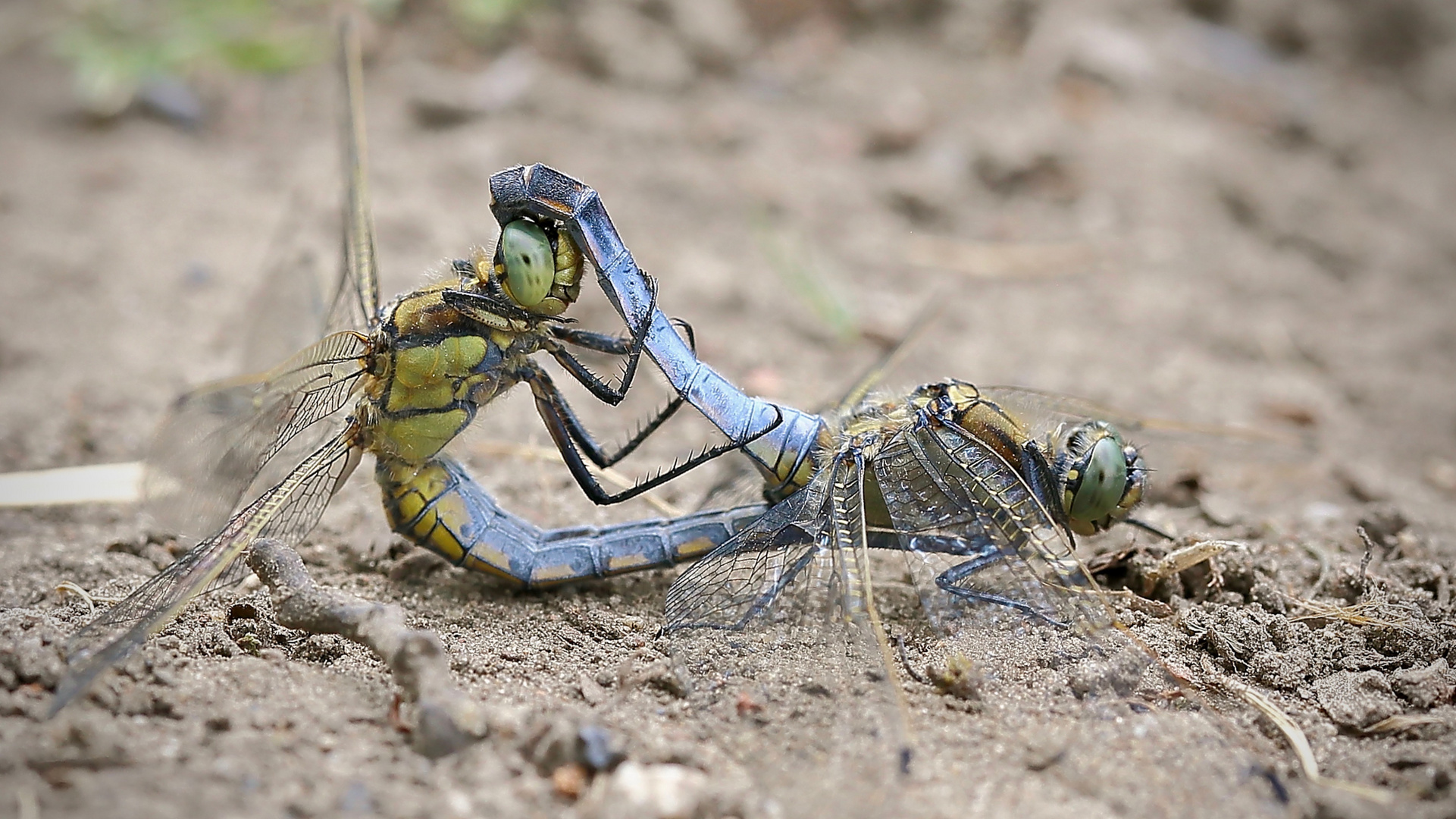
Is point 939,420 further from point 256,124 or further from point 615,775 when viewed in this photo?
point 256,124

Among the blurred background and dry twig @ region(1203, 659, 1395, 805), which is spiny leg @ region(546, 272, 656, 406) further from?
dry twig @ region(1203, 659, 1395, 805)

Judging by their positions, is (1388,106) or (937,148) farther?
(1388,106)

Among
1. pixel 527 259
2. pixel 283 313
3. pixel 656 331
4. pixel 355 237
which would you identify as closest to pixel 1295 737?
pixel 656 331

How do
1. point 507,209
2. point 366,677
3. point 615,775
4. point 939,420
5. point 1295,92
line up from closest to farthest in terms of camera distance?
point 615,775, point 366,677, point 507,209, point 939,420, point 1295,92

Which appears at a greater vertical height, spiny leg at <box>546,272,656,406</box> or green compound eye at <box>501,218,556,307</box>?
green compound eye at <box>501,218,556,307</box>

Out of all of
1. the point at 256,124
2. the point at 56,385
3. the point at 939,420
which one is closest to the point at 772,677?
the point at 939,420

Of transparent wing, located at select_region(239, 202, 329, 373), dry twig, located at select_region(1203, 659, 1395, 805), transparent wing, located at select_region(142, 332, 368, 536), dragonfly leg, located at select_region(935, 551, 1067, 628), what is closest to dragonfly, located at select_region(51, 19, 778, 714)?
transparent wing, located at select_region(142, 332, 368, 536)

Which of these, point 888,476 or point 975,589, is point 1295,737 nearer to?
point 975,589
